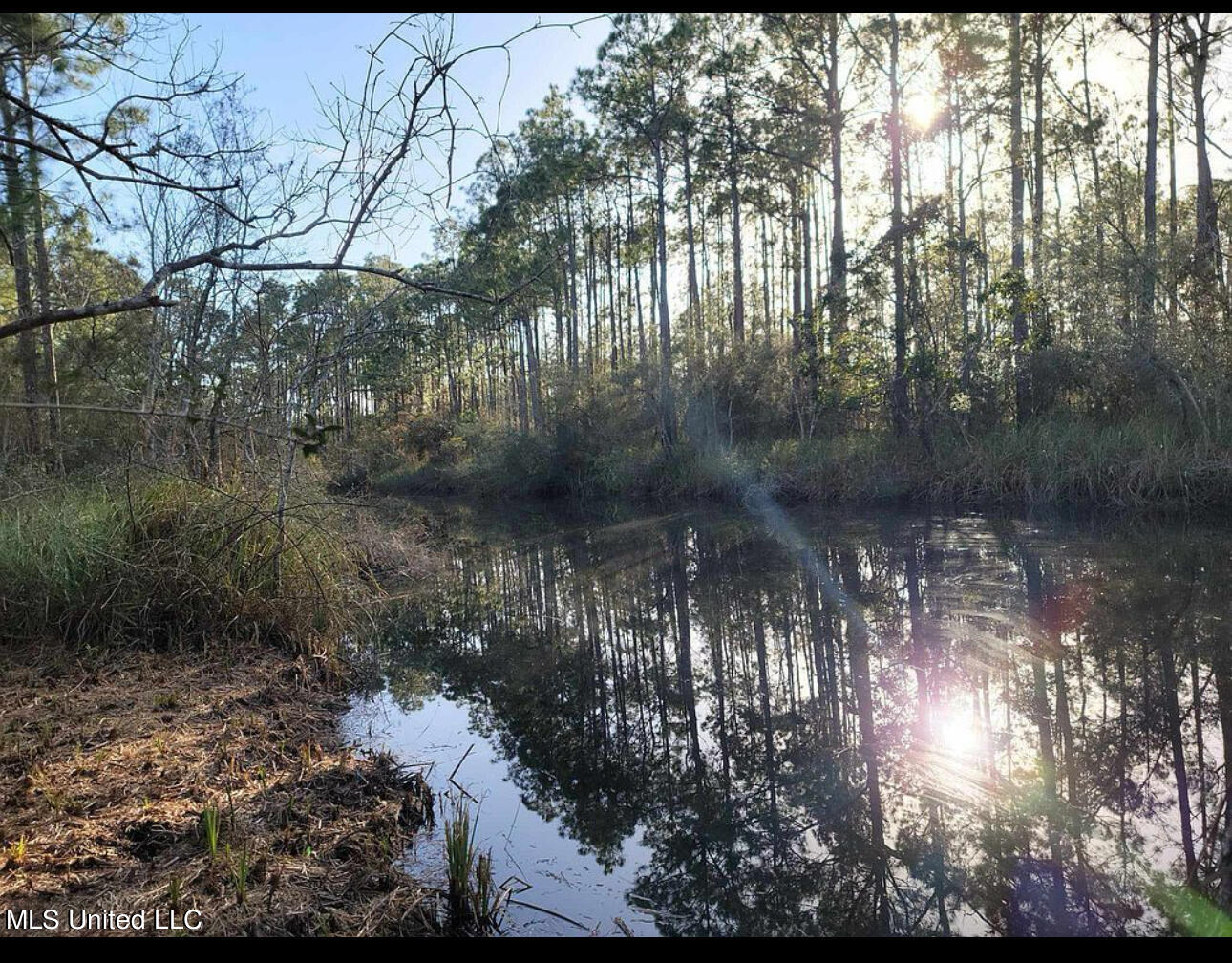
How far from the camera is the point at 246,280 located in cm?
568

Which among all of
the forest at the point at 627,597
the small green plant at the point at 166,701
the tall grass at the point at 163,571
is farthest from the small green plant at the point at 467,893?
the tall grass at the point at 163,571

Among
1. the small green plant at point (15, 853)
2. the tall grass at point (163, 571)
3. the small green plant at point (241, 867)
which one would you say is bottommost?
the small green plant at point (241, 867)

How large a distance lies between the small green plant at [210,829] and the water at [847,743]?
2.20 feet

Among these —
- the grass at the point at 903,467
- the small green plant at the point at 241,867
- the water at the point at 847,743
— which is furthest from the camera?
the grass at the point at 903,467

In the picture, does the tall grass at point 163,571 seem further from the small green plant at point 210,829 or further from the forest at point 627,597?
the small green plant at point 210,829

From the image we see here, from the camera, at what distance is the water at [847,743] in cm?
245

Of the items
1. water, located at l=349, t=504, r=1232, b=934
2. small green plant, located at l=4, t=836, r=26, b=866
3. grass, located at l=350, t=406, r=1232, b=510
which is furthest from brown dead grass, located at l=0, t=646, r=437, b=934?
grass, located at l=350, t=406, r=1232, b=510

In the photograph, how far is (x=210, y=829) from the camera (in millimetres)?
2387

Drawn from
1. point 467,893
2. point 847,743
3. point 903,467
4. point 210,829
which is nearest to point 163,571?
point 210,829

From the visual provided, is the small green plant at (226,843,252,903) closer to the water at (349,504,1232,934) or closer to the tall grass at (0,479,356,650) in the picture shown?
the water at (349,504,1232,934)

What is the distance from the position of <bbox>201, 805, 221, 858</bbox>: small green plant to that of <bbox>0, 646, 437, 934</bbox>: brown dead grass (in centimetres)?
2

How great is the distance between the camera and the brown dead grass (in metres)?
2.20

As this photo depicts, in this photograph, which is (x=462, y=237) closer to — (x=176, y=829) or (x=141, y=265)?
(x=176, y=829)

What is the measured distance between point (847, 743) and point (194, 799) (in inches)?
113
